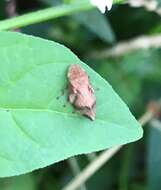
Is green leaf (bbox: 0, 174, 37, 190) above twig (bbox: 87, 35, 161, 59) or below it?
below

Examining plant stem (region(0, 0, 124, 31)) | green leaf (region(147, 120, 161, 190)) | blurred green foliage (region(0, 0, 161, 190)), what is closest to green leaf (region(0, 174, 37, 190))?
blurred green foliage (region(0, 0, 161, 190))

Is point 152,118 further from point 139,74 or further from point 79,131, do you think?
point 79,131

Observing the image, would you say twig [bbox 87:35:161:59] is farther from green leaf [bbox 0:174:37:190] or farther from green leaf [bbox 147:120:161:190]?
green leaf [bbox 0:174:37:190]

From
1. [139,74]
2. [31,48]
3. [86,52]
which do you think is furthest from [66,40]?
[31,48]

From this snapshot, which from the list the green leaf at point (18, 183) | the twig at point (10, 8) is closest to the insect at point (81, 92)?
the twig at point (10, 8)

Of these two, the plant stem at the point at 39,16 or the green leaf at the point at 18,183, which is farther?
the green leaf at the point at 18,183

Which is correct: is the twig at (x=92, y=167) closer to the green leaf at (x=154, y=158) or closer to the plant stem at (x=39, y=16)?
the green leaf at (x=154, y=158)
